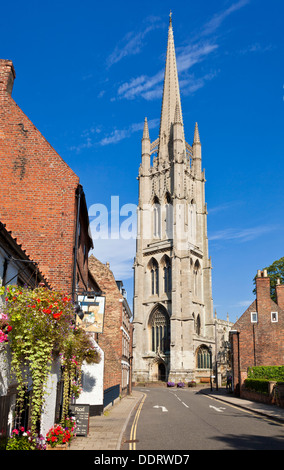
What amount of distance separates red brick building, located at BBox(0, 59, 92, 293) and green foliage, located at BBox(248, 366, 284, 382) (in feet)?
63.8

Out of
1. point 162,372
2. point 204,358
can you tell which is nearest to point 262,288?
point 204,358

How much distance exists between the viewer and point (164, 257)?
246ft

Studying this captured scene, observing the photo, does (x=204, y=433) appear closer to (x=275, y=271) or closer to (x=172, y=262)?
(x=275, y=271)

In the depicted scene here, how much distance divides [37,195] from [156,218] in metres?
64.1

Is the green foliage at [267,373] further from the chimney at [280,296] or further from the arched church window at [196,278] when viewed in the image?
the arched church window at [196,278]

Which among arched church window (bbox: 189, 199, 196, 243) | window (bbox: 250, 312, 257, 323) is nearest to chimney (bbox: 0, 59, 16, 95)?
window (bbox: 250, 312, 257, 323)

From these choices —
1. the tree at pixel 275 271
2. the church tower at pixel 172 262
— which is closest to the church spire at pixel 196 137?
the church tower at pixel 172 262

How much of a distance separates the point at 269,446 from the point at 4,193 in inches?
483

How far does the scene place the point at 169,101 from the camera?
290 ft

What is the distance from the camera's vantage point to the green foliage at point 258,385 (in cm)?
2703

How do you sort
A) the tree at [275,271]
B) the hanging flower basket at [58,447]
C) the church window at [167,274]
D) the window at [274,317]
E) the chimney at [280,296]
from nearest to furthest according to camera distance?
1. the hanging flower basket at [58,447]
2. the window at [274,317]
3. the chimney at [280,296]
4. the tree at [275,271]
5. the church window at [167,274]

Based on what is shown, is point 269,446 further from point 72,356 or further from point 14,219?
point 14,219

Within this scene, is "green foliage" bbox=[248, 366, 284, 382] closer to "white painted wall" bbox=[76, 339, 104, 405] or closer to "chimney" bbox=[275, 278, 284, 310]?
"chimney" bbox=[275, 278, 284, 310]

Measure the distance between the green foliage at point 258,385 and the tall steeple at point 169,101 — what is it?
5897 cm
